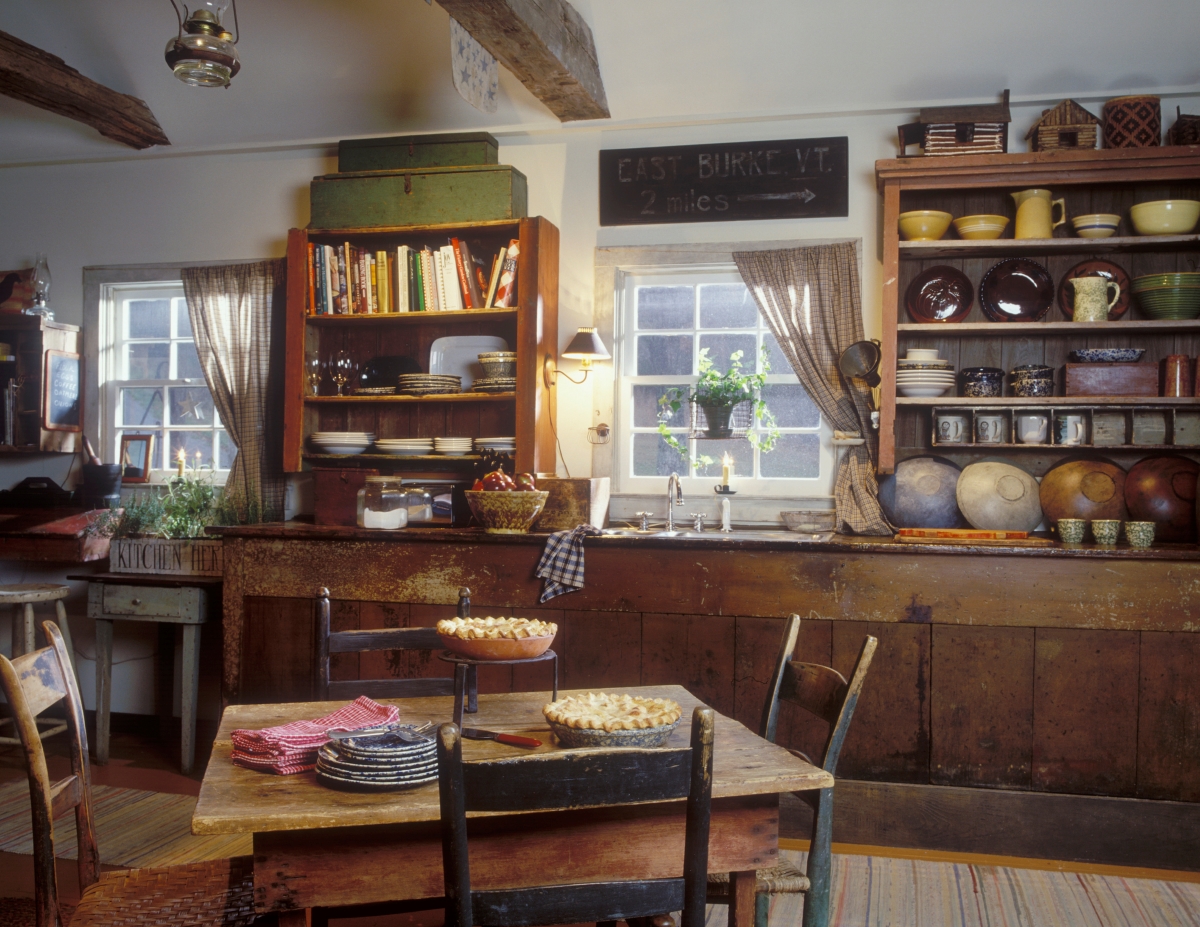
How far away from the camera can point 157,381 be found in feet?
17.0

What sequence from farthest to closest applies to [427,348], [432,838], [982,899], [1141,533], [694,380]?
[427,348]
[694,380]
[1141,533]
[982,899]
[432,838]

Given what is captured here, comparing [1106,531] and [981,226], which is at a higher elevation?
[981,226]

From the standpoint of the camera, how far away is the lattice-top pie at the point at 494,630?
2.06 meters

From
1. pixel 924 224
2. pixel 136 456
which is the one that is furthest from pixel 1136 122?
pixel 136 456

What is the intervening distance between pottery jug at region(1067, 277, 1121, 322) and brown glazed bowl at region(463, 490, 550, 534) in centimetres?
231

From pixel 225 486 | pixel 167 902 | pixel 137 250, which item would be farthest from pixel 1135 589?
pixel 137 250

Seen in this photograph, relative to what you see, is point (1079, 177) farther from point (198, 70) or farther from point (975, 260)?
point (198, 70)

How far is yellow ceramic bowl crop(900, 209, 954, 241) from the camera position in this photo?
399cm

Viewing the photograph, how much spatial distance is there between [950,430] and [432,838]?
3.12 metres

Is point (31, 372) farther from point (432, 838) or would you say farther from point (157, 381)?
point (432, 838)

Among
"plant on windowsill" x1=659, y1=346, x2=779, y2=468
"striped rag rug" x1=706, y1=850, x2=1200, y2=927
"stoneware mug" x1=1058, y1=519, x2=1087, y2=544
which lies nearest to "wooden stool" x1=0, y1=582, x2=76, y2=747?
"plant on windowsill" x1=659, y1=346, x2=779, y2=468

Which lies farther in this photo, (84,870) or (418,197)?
(418,197)

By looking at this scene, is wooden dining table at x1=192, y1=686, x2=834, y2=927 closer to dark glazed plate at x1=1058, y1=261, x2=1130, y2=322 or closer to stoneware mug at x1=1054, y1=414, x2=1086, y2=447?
stoneware mug at x1=1054, y1=414, x2=1086, y2=447

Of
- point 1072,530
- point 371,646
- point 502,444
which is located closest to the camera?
point 371,646
